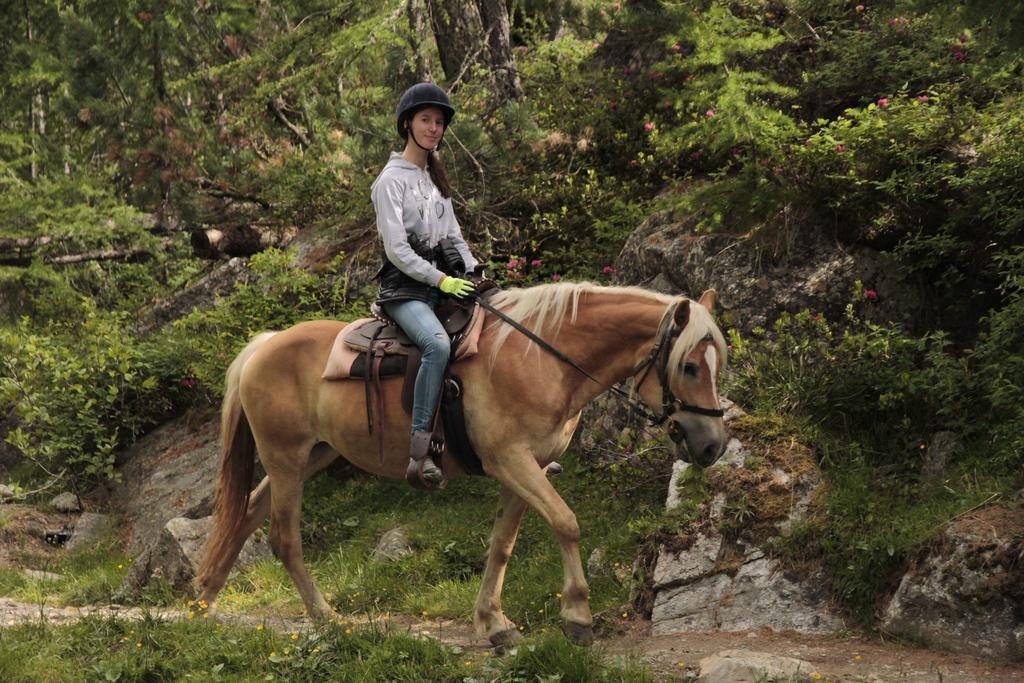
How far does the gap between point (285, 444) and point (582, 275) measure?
15.4 ft

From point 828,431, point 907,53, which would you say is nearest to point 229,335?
point 828,431

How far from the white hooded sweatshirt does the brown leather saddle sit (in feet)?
1.12

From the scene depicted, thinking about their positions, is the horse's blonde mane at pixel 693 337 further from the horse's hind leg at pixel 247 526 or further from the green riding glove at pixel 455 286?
the horse's hind leg at pixel 247 526

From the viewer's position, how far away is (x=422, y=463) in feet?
20.2

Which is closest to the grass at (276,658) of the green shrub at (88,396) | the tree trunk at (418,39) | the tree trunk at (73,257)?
the green shrub at (88,396)

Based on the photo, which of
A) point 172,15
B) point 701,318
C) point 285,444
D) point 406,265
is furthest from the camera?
point 172,15

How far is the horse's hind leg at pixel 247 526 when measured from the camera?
23.9ft

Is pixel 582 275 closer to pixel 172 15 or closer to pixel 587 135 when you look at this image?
pixel 587 135

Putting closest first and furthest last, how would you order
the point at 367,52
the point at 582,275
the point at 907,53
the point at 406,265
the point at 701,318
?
the point at 701,318 → the point at 406,265 → the point at 907,53 → the point at 582,275 → the point at 367,52

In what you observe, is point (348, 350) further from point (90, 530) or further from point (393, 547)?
point (90, 530)

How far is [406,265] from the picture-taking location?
621 cm

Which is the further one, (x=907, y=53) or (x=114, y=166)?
(x=114, y=166)

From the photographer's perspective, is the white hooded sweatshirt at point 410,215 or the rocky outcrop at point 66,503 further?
the rocky outcrop at point 66,503

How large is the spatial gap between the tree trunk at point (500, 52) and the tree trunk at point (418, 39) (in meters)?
1.01
